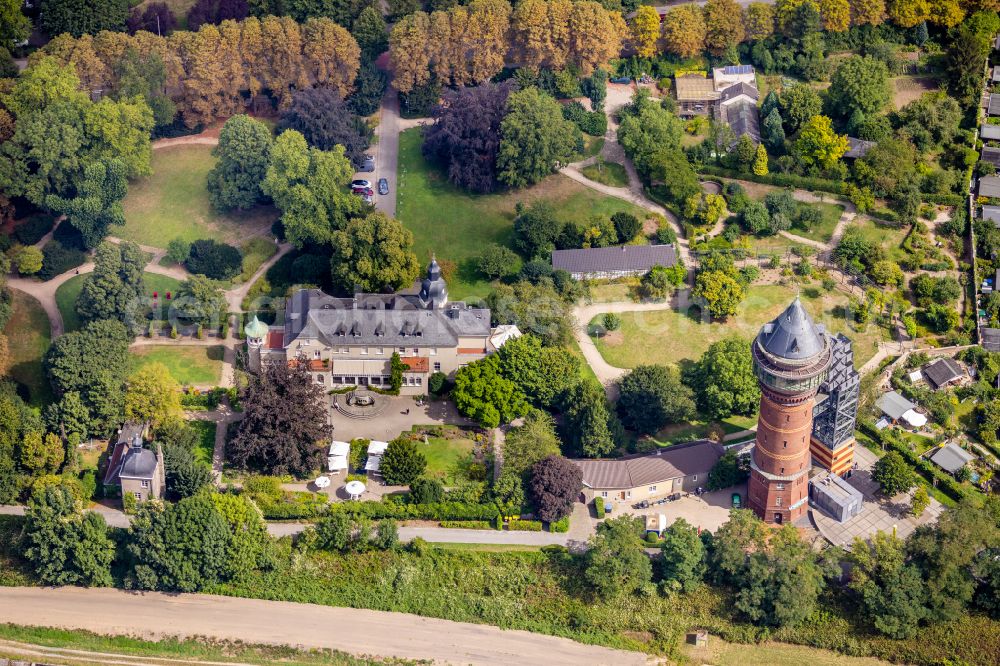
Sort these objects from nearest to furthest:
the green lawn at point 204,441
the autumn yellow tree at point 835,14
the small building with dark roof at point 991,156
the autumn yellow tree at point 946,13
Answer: the green lawn at point 204,441 < the small building with dark roof at point 991,156 < the autumn yellow tree at point 835,14 < the autumn yellow tree at point 946,13

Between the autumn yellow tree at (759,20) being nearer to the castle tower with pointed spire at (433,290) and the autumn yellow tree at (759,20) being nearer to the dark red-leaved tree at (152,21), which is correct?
the castle tower with pointed spire at (433,290)

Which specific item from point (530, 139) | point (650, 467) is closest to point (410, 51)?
point (530, 139)

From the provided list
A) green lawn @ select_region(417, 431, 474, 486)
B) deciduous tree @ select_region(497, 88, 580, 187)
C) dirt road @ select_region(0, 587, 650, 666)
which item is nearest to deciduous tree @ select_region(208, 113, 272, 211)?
deciduous tree @ select_region(497, 88, 580, 187)

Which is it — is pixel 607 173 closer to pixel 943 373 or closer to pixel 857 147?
pixel 857 147

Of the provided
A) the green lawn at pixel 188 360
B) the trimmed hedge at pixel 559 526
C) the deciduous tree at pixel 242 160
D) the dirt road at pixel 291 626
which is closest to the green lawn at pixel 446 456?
the trimmed hedge at pixel 559 526

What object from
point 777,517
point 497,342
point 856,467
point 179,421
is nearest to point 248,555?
point 179,421

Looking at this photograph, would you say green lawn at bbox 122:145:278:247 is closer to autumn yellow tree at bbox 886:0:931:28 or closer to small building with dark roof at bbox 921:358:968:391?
small building with dark roof at bbox 921:358:968:391
